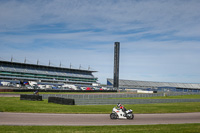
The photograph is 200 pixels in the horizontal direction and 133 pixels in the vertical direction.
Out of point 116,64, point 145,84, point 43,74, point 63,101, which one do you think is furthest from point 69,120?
point 145,84

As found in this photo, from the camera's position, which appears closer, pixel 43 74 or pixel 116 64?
pixel 116 64

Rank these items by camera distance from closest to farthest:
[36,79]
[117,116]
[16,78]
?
1. [117,116]
2. [16,78]
3. [36,79]

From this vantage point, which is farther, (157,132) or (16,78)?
(16,78)

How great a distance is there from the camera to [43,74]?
435 feet

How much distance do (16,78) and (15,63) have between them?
365 inches

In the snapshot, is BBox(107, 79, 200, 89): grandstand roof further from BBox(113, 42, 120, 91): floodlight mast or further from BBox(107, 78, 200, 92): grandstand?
BBox(113, 42, 120, 91): floodlight mast

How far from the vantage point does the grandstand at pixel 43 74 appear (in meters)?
118

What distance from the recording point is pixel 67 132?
41.6 feet

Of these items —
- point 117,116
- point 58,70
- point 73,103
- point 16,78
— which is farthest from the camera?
point 58,70

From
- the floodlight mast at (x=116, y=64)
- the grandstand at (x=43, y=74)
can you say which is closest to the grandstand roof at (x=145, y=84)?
the grandstand at (x=43, y=74)

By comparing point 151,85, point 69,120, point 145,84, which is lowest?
point 69,120

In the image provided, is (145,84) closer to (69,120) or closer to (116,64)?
(116,64)

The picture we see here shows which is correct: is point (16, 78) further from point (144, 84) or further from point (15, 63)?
point (144, 84)

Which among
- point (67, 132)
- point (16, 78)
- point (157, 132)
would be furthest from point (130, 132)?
point (16, 78)
